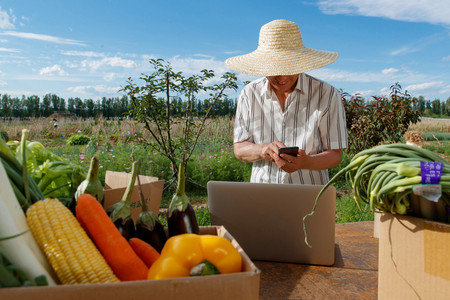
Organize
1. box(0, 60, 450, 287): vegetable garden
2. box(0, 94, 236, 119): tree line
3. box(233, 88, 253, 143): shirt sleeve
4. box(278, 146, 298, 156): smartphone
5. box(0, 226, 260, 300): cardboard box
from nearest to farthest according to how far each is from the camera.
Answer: box(0, 226, 260, 300): cardboard box, box(0, 60, 450, 287): vegetable garden, box(278, 146, 298, 156): smartphone, box(233, 88, 253, 143): shirt sleeve, box(0, 94, 236, 119): tree line

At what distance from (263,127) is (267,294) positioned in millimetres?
1501

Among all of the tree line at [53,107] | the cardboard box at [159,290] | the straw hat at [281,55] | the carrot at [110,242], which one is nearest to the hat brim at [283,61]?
the straw hat at [281,55]

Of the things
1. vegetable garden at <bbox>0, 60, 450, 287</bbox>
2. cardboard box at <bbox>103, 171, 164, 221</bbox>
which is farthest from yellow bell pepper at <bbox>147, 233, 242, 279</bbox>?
cardboard box at <bbox>103, 171, 164, 221</bbox>

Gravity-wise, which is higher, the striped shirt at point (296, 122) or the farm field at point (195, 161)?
the striped shirt at point (296, 122)

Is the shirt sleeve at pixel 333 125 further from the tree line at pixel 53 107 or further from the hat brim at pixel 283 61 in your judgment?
the tree line at pixel 53 107

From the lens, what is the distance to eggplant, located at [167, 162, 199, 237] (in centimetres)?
101

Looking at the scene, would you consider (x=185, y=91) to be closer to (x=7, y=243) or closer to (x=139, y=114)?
(x=139, y=114)

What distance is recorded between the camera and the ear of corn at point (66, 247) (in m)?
0.79

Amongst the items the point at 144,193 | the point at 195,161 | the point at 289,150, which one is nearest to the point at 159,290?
the point at 144,193

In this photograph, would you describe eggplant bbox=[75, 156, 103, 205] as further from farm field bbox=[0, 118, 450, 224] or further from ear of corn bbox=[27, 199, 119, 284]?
farm field bbox=[0, 118, 450, 224]

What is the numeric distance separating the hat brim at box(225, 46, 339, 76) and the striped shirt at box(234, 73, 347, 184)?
0.59 feet

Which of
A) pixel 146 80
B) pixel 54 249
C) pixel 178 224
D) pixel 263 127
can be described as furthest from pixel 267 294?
pixel 146 80

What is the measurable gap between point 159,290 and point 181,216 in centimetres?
33

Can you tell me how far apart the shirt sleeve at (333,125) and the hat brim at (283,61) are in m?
0.27
